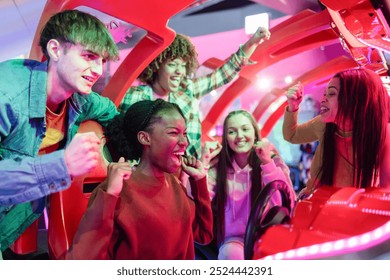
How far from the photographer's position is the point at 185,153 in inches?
65.2

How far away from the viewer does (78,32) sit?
5.06 ft

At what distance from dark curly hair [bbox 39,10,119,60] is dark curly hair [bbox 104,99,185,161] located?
208mm

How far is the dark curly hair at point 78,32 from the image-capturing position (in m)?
1.54

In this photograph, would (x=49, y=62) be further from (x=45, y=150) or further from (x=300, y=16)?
(x=300, y=16)

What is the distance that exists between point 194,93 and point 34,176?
0.60 metres

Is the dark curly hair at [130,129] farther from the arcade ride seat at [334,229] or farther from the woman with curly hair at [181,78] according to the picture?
the arcade ride seat at [334,229]

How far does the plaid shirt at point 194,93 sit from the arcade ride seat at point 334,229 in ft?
1.26

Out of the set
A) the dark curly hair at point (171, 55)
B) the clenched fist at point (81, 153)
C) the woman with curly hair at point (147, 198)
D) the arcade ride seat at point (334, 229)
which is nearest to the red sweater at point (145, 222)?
the woman with curly hair at point (147, 198)

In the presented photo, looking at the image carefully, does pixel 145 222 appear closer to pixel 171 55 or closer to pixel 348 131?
pixel 171 55

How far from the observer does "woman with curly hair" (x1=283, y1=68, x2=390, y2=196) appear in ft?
5.41

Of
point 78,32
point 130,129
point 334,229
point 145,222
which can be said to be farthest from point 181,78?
point 334,229

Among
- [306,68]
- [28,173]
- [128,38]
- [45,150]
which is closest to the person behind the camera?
[28,173]
